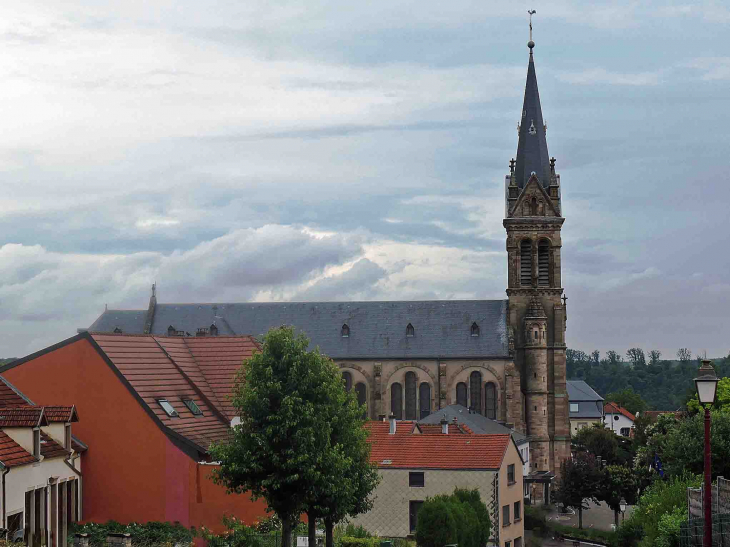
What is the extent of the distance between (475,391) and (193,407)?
54.9 metres

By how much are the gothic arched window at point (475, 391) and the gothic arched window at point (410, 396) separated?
4.78m

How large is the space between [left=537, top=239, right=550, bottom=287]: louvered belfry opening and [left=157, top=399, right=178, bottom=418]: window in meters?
57.5

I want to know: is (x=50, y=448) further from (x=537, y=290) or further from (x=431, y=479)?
(x=537, y=290)

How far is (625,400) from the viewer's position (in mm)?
173375

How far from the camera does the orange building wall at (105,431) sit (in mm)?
32406

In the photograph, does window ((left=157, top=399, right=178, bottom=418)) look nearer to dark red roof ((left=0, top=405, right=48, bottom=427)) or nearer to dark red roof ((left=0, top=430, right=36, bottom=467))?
dark red roof ((left=0, top=405, right=48, bottom=427))

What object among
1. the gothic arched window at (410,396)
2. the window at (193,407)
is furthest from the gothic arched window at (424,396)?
the window at (193,407)

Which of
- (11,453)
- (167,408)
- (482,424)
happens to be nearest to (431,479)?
(167,408)

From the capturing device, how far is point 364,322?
91.8 metres

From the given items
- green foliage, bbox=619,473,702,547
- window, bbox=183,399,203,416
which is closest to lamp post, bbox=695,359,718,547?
green foliage, bbox=619,473,702,547

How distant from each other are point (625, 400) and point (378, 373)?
93874mm

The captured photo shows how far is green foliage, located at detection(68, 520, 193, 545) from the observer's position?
2983 cm

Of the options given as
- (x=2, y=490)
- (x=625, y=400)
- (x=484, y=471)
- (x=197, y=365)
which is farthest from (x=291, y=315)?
(x=625, y=400)

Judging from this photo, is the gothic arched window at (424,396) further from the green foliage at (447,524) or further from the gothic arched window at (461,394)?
the green foliage at (447,524)
